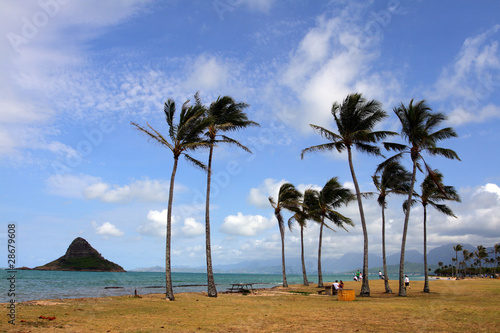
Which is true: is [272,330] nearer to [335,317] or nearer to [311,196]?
[335,317]

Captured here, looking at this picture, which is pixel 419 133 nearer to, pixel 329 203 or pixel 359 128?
pixel 359 128

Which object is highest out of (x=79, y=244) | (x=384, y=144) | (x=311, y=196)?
(x=384, y=144)

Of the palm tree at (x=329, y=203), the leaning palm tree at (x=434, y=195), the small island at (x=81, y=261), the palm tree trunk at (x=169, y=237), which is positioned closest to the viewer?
the palm tree trunk at (x=169, y=237)

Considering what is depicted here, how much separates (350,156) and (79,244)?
492 ft

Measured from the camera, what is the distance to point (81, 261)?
143 m

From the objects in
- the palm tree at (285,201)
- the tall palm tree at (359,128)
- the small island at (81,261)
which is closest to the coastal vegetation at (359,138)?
the tall palm tree at (359,128)

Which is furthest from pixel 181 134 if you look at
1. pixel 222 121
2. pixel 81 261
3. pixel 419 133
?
pixel 81 261

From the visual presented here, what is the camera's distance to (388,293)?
84.2 ft

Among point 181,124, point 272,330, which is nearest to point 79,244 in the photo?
point 181,124

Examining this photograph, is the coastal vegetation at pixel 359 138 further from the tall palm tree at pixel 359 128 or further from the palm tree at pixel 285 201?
the palm tree at pixel 285 201

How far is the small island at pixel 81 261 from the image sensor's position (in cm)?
14212

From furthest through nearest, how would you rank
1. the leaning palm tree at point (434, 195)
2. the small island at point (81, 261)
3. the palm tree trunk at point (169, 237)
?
1. the small island at point (81, 261)
2. the leaning palm tree at point (434, 195)
3. the palm tree trunk at point (169, 237)

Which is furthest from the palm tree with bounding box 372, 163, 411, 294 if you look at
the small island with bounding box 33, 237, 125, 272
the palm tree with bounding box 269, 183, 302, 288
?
the small island with bounding box 33, 237, 125, 272

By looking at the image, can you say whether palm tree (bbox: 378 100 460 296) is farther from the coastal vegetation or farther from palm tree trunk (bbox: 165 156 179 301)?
palm tree trunk (bbox: 165 156 179 301)
